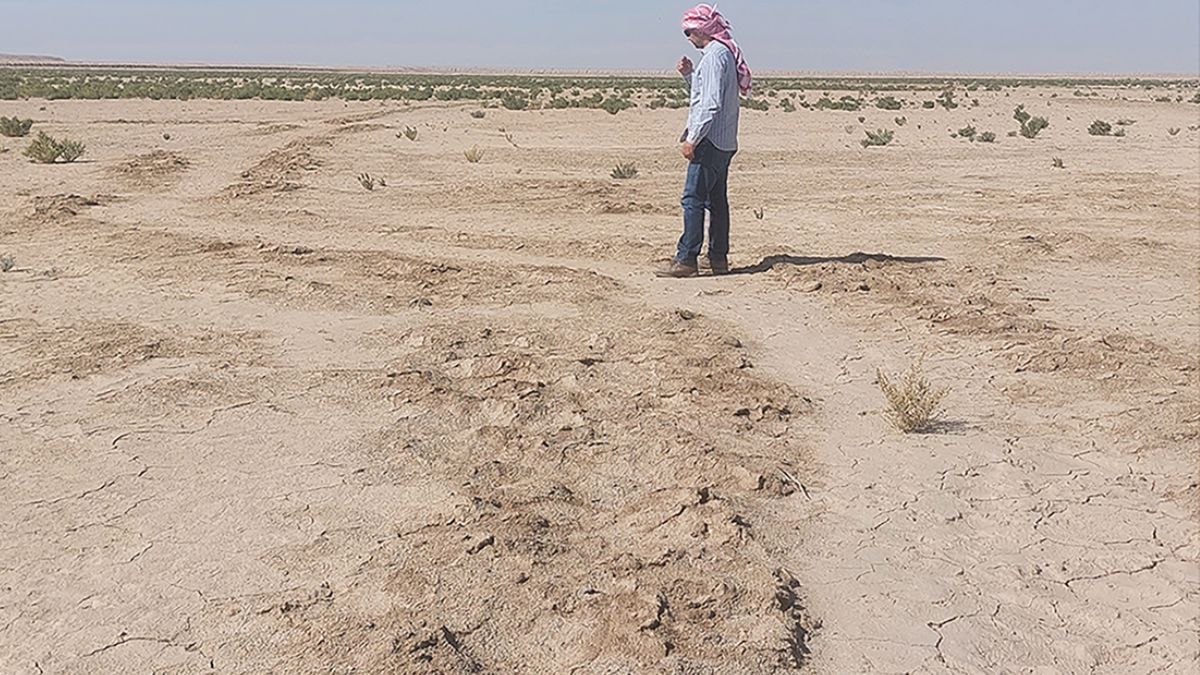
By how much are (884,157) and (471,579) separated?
1593cm

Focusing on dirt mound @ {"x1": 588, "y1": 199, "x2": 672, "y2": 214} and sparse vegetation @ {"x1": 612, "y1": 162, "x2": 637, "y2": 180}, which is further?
sparse vegetation @ {"x1": 612, "y1": 162, "x2": 637, "y2": 180}

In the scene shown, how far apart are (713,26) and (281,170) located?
7.93 m

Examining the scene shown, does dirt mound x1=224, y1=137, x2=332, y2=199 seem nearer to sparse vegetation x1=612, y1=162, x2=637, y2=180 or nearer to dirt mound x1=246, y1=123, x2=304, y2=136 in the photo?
dirt mound x1=246, y1=123, x2=304, y2=136

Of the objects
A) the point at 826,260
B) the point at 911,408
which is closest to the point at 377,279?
the point at 826,260

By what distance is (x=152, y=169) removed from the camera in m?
13.5

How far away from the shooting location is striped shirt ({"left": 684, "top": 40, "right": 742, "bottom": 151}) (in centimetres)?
747

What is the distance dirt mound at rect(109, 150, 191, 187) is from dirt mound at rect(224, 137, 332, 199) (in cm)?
84

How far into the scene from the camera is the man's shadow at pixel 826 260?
26.6 ft

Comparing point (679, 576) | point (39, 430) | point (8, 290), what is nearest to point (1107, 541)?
point (679, 576)

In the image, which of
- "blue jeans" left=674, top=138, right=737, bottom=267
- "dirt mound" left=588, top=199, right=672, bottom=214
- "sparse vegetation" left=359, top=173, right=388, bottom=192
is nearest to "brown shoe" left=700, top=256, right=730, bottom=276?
"blue jeans" left=674, top=138, right=737, bottom=267

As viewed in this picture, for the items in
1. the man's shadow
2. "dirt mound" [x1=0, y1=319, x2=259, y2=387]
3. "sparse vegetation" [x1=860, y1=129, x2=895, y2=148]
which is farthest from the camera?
"sparse vegetation" [x1=860, y1=129, x2=895, y2=148]

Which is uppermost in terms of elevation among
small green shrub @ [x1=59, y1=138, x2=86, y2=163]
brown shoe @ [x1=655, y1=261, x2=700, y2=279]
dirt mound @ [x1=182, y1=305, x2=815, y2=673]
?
small green shrub @ [x1=59, y1=138, x2=86, y2=163]

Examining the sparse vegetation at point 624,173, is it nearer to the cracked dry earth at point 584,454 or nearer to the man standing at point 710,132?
the cracked dry earth at point 584,454

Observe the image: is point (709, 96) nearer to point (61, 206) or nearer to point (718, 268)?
point (718, 268)
